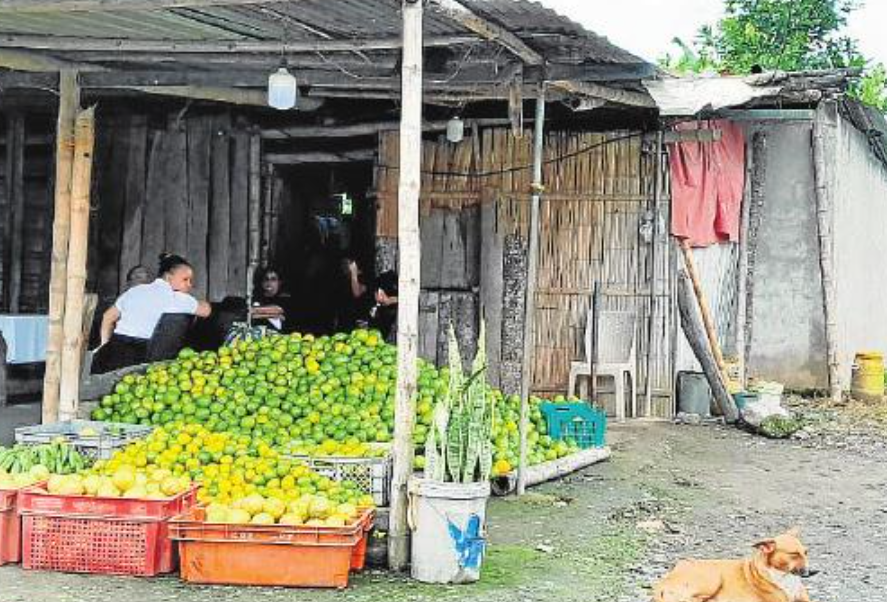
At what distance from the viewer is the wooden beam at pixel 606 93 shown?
8679 millimetres

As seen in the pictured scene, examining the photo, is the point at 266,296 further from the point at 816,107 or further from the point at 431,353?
the point at 816,107

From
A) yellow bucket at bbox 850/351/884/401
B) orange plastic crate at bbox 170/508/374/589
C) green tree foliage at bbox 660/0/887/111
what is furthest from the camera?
green tree foliage at bbox 660/0/887/111

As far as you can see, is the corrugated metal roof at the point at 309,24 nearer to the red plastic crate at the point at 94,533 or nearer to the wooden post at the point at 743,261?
the red plastic crate at the point at 94,533

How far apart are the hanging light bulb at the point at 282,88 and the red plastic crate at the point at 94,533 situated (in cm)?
306

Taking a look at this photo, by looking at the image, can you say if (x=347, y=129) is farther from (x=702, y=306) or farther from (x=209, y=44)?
(x=209, y=44)

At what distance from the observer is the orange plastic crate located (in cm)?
589

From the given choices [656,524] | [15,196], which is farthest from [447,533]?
[15,196]

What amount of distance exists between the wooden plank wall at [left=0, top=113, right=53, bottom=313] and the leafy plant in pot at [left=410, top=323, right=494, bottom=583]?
7492 millimetres

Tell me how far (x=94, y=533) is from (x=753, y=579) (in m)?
3.27

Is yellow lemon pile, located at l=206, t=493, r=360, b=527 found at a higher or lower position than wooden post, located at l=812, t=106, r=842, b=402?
lower

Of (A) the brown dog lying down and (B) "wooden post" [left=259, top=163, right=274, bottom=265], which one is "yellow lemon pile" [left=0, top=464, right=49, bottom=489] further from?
(B) "wooden post" [left=259, top=163, right=274, bottom=265]

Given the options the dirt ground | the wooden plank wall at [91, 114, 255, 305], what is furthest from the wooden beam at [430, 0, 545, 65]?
the wooden plank wall at [91, 114, 255, 305]

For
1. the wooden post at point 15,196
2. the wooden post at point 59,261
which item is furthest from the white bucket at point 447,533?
the wooden post at point 15,196

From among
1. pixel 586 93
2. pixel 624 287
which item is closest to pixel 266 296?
pixel 624 287
